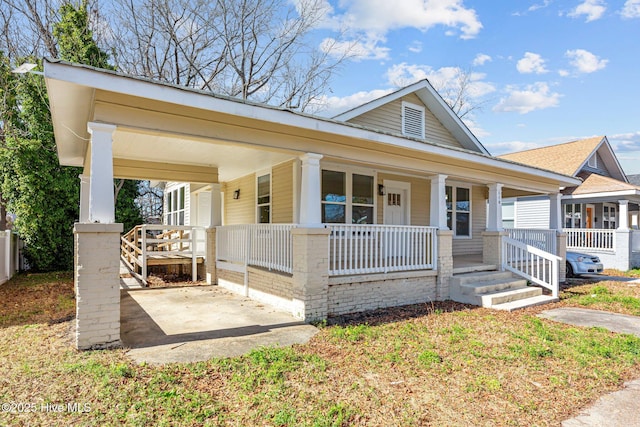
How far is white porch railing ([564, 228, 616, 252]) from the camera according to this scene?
15.2 m

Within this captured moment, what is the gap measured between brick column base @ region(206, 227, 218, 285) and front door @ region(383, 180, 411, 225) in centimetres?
468

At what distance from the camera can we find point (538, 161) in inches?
748

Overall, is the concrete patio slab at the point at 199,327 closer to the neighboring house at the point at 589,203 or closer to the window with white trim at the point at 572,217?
the neighboring house at the point at 589,203

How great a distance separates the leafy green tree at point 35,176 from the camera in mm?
12336

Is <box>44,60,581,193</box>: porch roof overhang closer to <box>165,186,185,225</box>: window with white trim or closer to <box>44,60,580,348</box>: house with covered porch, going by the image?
<box>44,60,580,348</box>: house with covered porch

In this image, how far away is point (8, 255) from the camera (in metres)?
10.8

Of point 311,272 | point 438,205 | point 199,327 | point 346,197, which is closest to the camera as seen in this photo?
point 199,327

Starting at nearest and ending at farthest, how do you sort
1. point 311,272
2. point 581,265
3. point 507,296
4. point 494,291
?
point 311,272 < point 507,296 < point 494,291 < point 581,265

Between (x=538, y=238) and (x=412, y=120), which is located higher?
(x=412, y=120)

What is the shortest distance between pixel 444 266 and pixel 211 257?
19.8 feet

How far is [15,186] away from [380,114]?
40.5ft

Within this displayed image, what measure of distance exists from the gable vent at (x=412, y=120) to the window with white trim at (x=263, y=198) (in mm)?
4092

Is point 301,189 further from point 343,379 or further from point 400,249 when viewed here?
point 343,379

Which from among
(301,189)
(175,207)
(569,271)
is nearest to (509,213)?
(569,271)
